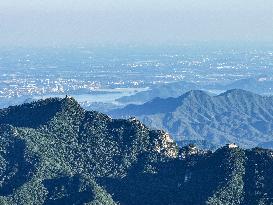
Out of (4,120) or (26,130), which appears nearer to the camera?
(26,130)

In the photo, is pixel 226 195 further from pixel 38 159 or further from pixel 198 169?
pixel 38 159

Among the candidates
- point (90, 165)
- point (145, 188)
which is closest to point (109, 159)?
point (90, 165)

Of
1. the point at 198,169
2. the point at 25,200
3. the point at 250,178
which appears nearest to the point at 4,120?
the point at 25,200

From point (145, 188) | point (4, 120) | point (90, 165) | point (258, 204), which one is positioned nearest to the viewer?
point (258, 204)

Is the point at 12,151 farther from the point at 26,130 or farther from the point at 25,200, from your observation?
the point at 25,200

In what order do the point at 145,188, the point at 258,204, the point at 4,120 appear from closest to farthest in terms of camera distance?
the point at 258,204, the point at 145,188, the point at 4,120

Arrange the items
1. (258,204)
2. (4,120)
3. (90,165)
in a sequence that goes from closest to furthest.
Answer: (258,204)
(90,165)
(4,120)
